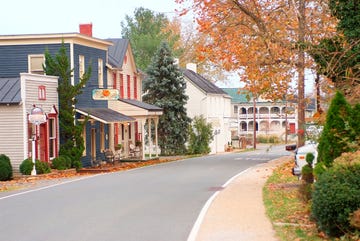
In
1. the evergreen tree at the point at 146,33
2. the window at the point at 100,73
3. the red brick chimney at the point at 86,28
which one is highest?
the evergreen tree at the point at 146,33

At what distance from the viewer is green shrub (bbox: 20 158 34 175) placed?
32.2 meters

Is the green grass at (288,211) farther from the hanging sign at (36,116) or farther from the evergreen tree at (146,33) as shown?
the evergreen tree at (146,33)

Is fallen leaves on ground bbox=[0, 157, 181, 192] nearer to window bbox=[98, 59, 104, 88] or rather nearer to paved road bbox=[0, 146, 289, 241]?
paved road bbox=[0, 146, 289, 241]

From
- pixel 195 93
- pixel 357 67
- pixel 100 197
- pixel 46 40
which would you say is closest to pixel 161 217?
pixel 100 197

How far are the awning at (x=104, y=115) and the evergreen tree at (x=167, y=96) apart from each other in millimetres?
15404

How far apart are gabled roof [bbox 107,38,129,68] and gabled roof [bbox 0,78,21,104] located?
38.9 feet

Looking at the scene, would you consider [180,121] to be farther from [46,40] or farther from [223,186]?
[223,186]

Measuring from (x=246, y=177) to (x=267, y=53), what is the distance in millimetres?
6877

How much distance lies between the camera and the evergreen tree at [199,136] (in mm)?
62312

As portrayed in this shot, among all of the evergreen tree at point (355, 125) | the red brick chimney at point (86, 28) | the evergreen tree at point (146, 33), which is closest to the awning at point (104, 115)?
the red brick chimney at point (86, 28)

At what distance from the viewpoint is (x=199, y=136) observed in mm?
63188

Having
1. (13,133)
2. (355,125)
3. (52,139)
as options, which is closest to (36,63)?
(52,139)

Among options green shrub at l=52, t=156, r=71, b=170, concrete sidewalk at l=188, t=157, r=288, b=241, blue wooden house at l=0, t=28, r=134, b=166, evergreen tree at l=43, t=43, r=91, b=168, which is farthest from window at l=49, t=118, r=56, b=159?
concrete sidewalk at l=188, t=157, r=288, b=241

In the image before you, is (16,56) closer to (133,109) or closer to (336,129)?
(133,109)
